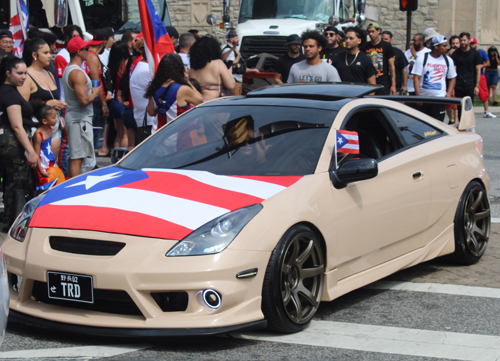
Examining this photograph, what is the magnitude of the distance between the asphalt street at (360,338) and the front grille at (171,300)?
231 millimetres

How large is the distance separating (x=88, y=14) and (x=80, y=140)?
31.4 ft

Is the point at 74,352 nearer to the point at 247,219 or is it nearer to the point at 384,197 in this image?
the point at 247,219

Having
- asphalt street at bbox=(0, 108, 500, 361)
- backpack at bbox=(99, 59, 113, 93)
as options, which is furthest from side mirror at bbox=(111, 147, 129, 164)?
backpack at bbox=(99, 59, 113, 93)

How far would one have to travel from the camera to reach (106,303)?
3957mm

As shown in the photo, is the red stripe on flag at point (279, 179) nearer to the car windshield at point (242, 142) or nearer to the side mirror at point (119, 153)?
the car windshield at point (242, 142)

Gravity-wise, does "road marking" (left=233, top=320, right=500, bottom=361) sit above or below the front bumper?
below

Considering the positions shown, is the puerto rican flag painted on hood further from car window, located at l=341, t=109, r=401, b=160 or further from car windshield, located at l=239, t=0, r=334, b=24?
car windshield, located at l=239, t=0, r=334, b=24

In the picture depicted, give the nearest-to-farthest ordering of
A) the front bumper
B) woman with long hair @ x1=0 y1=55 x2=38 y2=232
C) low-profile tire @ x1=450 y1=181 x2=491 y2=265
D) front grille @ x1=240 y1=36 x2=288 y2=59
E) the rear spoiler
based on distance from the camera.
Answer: the front bumper, low-profile tire @ x1=450 y1=181 x2=491 y2=265, the rear spoiler, woman with long hair @ x1=0 y1=55 x2=38 y2=232, front grille @ x1=240 y1=36 x2=288 y2=59

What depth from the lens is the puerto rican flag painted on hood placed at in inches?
158

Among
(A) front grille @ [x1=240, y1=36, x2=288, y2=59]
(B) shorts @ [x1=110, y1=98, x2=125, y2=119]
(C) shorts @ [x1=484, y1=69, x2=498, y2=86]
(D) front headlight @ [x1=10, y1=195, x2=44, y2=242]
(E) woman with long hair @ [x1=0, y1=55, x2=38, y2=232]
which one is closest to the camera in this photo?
(D) front headlight @ [x1=10, y1=195, x2=44, y2=242]

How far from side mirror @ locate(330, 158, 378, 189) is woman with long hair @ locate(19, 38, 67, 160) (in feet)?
12.9

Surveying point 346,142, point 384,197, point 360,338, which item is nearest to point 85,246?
point 360,338

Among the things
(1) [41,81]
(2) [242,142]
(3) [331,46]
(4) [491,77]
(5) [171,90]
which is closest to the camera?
(2) [242,142]

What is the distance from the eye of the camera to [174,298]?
12.8ft
